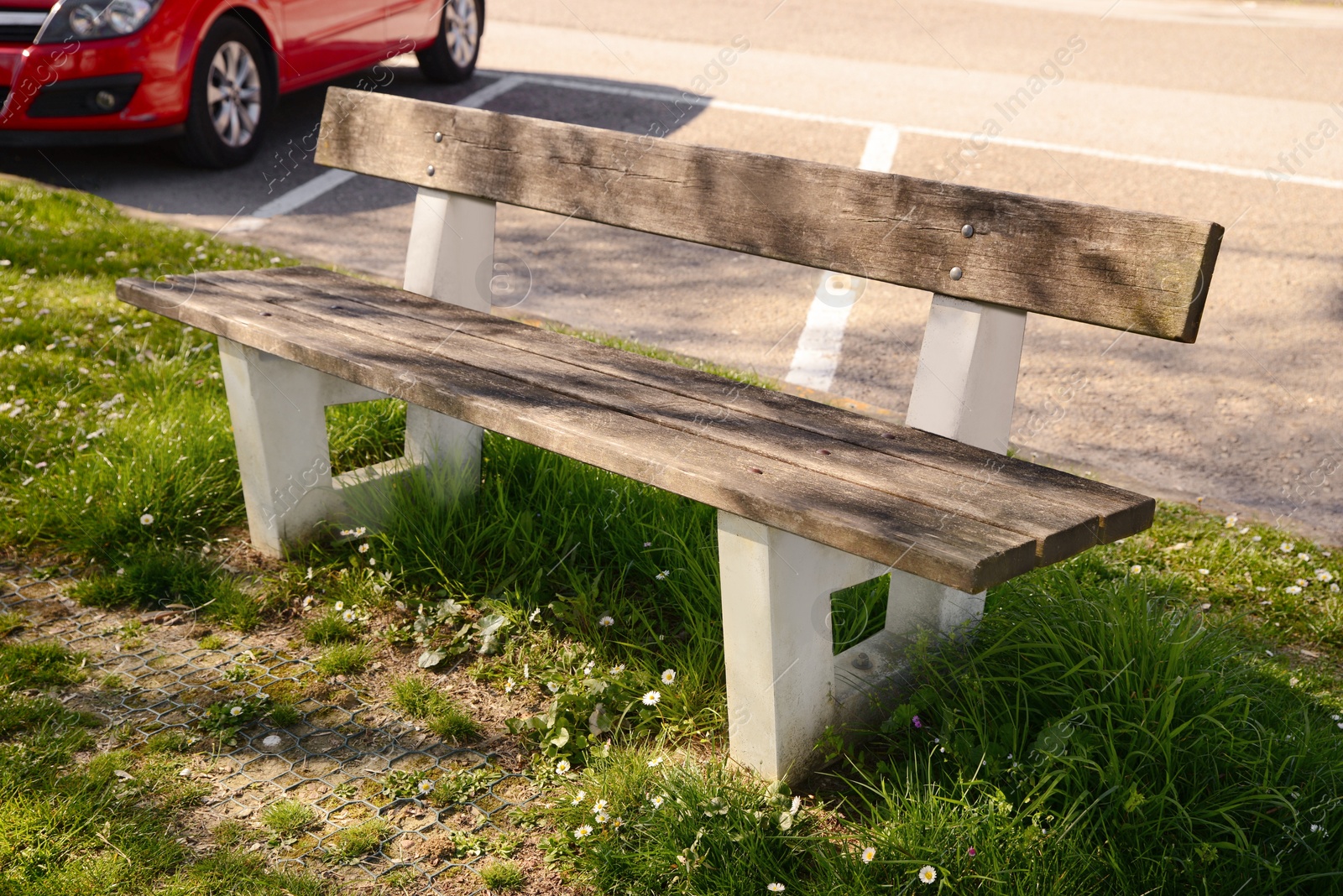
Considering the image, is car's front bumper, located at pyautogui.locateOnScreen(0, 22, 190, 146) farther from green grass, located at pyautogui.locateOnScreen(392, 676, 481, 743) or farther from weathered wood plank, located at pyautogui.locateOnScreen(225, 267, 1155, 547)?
green grass, located at pyautogui.locateOnScreen(392, 676, 481, 743)

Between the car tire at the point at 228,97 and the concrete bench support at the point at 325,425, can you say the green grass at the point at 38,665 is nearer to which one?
the concrete bench support at the point at 325,425

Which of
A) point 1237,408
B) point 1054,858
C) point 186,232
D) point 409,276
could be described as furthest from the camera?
point 186,232

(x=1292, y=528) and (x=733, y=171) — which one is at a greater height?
(x=733, y=171)

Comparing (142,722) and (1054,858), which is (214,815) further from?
(1054,858)

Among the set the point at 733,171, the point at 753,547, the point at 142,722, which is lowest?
the point at 142,722

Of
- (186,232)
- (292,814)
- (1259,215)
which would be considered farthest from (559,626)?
(1259,215)

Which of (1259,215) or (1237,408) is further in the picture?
(1259,215)

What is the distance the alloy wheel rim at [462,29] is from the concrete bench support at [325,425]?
231 inches

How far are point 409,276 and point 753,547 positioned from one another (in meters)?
1.65

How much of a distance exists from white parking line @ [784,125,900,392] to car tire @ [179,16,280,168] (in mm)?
3432

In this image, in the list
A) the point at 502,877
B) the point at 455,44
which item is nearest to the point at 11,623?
the point at 502,877

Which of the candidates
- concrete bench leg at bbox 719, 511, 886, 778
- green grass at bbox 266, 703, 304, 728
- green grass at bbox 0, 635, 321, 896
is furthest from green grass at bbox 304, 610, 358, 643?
concrete bench leg at bbox 719, 511, 886, 778

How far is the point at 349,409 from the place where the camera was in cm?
385

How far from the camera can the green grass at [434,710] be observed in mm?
2732
